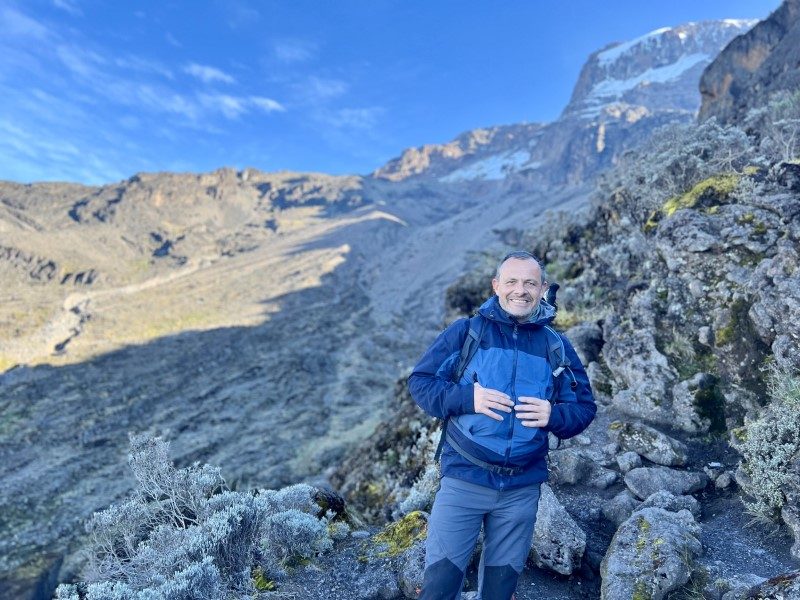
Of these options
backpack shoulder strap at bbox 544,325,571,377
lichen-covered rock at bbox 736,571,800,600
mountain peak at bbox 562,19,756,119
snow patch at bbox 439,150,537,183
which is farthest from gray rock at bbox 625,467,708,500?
mountain peak at bbox 562,19,756,119

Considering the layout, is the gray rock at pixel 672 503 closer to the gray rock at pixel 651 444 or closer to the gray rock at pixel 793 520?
the gray rock at pixel 793 520

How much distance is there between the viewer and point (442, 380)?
3377mm

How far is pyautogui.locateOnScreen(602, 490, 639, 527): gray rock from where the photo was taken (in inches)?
202

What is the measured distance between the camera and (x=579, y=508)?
5.48 metres

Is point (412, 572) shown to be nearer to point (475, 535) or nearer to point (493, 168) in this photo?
point (475, 535)

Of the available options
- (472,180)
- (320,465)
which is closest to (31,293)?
(320,465)

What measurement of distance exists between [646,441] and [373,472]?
6002 millimetres

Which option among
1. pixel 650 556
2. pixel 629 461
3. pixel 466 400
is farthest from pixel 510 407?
pixel 629 461

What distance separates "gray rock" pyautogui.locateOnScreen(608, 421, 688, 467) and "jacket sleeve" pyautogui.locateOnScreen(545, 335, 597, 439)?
10.9 feet

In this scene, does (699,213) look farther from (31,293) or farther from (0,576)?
(31,293)

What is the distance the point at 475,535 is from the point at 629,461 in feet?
11.6

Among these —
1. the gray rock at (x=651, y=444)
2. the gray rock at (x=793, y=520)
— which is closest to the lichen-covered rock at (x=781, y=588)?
the gray rock at (x=793, y=520)

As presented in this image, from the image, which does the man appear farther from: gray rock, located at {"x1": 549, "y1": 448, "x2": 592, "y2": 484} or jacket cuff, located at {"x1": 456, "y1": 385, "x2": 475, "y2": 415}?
gray rock, located at {"x1": 549, "y1": 448, "x2": 592, "y2": 484}

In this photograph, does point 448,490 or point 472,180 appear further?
point 472,180
